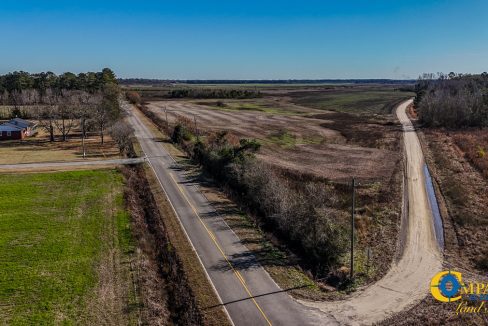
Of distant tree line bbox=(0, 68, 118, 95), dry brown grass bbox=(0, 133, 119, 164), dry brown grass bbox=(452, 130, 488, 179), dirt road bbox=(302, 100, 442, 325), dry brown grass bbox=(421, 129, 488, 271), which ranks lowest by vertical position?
dirt road bbox=(302, 100, 442, 325)

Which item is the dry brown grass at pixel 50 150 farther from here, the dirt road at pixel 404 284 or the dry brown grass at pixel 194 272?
the dirt road at pixel 404 284

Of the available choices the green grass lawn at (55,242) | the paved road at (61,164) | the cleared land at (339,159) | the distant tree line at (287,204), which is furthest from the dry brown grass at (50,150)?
the distant tree line at (287,204)

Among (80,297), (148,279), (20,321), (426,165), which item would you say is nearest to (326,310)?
(148,279)

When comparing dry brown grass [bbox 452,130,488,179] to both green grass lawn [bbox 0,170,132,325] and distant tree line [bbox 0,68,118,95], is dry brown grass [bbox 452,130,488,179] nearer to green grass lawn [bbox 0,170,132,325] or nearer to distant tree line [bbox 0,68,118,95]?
green grass lawn [bbox 0,170,132,325]

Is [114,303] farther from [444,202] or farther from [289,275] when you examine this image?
[444,202]

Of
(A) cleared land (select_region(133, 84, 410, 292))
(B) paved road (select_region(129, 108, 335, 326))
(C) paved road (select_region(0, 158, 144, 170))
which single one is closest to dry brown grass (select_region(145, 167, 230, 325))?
(B) paved road (select_region(129, 108, 335, 326))

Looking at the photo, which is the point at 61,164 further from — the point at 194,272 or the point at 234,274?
the point at 234,274

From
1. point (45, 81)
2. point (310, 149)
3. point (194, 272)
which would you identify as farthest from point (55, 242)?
point (45, 81)

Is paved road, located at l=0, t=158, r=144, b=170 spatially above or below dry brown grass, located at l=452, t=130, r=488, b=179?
below
